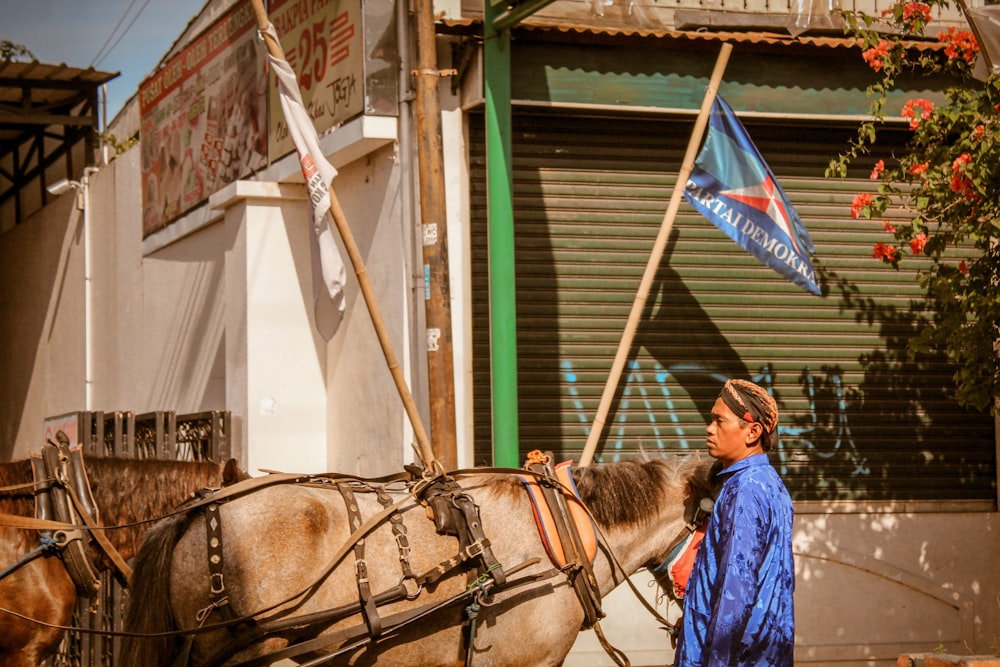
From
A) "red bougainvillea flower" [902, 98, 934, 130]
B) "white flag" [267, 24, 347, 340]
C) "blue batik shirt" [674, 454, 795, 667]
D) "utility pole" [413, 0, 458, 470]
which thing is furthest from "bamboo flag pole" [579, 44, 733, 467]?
"blue batik shirt" [674, 454, 795, 667]

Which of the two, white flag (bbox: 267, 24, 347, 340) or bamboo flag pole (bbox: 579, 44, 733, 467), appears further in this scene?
bamboo flag pole (bbox: 579, 44, 733, 467)

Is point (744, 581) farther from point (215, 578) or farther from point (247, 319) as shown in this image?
point (247, 319)

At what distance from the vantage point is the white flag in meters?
7.28

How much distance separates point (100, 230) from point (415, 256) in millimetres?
8093

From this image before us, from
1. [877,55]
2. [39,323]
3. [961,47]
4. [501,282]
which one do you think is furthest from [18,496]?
[39,323]

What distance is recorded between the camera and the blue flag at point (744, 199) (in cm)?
786

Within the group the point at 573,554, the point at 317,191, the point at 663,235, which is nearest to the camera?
the point at 573,554

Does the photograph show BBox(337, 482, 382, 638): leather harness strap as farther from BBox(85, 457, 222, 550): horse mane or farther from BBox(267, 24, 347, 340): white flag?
BBox(267, 24, 347, 340): white flag

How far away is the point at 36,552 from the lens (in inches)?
222

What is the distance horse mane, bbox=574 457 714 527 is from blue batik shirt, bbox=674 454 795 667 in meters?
1.09

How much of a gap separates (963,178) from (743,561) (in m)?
3.66

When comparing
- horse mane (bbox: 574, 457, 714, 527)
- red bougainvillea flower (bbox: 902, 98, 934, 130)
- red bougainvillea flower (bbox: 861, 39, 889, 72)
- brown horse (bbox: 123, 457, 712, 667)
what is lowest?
brown horse (bbox: 123, 457, 712, 667)

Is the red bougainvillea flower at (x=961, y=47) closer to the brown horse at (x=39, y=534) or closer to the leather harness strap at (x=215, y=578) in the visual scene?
the brown horse at (x=39, y=534)

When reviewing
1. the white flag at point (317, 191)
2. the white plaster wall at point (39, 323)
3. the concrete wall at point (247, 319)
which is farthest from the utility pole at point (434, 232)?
the white plaster wall at point (39, 323)
